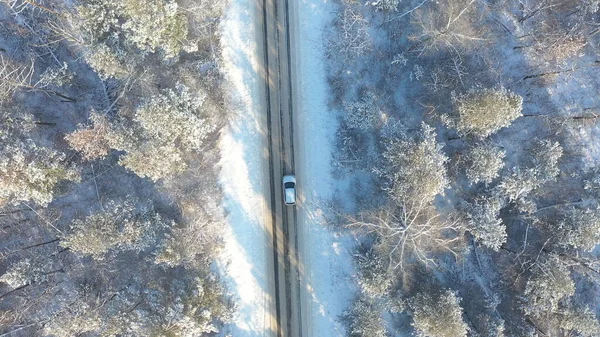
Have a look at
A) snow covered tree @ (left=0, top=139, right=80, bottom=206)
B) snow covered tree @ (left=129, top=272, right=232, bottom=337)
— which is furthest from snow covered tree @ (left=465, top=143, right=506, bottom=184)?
snow covered tree @ (left=0, top=139, right=80, bottom=206)

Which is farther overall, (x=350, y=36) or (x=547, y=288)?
Answer: (x=350, y=36)

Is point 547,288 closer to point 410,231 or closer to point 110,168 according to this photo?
point 410,231

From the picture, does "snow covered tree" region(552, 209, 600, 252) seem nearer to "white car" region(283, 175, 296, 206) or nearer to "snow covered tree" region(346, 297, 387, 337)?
"snow covered tree" region(346, 297, 387, 337)

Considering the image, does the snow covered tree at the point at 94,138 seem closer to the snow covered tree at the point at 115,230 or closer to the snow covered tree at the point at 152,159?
the snow covered tree at the point at 152,159

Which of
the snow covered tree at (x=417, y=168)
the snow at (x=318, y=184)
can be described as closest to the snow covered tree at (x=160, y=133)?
the snow at (x=318, y=184)

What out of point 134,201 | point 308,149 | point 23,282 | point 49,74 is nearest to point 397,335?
point 308,149

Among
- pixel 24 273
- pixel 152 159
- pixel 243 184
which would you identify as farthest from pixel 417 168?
pixel 24 273
